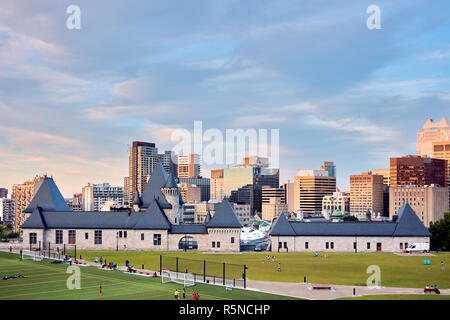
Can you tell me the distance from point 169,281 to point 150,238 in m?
42.4

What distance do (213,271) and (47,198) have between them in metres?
51.3

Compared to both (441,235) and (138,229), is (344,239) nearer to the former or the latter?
(441,235)

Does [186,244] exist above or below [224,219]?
below

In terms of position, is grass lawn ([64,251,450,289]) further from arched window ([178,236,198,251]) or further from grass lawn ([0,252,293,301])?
grass lawn ([0,252,293,301])

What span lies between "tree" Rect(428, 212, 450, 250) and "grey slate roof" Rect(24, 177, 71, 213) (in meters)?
72.5

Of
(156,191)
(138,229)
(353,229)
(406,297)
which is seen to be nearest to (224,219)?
(138,229)

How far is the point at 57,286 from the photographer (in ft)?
182

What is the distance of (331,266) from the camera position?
77562mm

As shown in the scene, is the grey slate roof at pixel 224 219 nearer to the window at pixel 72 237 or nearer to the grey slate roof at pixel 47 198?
the window at pixel 72 237

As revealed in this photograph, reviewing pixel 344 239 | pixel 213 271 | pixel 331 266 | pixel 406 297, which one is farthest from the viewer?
pixel 344 239

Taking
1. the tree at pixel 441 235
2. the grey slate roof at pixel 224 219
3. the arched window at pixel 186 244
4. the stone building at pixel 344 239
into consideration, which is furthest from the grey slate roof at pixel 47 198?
the tree at pixel 441 235

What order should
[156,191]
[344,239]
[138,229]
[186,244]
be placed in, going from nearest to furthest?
[138,229] → [186,244] → [344,239] → [156,191]
